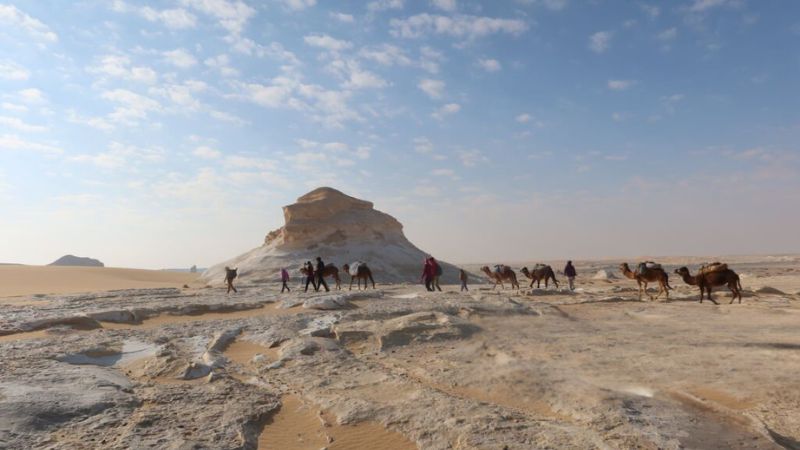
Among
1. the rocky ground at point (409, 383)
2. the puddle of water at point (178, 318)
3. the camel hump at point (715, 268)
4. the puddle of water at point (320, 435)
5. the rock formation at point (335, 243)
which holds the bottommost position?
the puddle of water at point (320, 435)

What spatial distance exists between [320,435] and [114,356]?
205 inches

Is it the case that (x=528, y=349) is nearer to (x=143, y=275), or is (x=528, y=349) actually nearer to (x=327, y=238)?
(x=327, y=238)

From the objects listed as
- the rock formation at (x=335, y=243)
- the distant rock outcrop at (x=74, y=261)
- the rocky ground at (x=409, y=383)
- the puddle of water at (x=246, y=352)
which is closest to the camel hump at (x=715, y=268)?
the rocky ground at (x=409, y=383)

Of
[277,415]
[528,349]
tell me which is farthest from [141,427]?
[528,349]

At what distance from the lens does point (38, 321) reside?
11.4 meters

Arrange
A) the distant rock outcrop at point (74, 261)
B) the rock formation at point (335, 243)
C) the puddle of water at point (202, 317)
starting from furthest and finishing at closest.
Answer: the distant rock outcrop at point (74, 261), the rock formation at point (335, 243), the puddle of water at point (202, 317)

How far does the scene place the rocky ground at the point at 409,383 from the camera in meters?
4.80

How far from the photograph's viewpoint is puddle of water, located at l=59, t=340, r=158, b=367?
312 inches

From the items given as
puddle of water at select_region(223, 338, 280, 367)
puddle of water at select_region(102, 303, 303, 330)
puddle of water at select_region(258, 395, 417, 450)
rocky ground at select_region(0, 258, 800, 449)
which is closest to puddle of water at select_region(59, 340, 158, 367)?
rocky ground at select_region(0, 258, 800, 449)

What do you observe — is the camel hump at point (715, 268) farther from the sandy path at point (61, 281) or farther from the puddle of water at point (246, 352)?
the sandy path at point (61, 281)

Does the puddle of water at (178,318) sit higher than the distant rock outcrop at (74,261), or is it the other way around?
the distant rock outcrop at (74,261)

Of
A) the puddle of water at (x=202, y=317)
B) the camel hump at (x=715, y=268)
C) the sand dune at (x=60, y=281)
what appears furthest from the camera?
the sand dune at (x=60, y=281)

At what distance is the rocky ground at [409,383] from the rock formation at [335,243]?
2249 cm

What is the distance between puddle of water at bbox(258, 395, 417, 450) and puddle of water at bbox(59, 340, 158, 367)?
3904 mm
